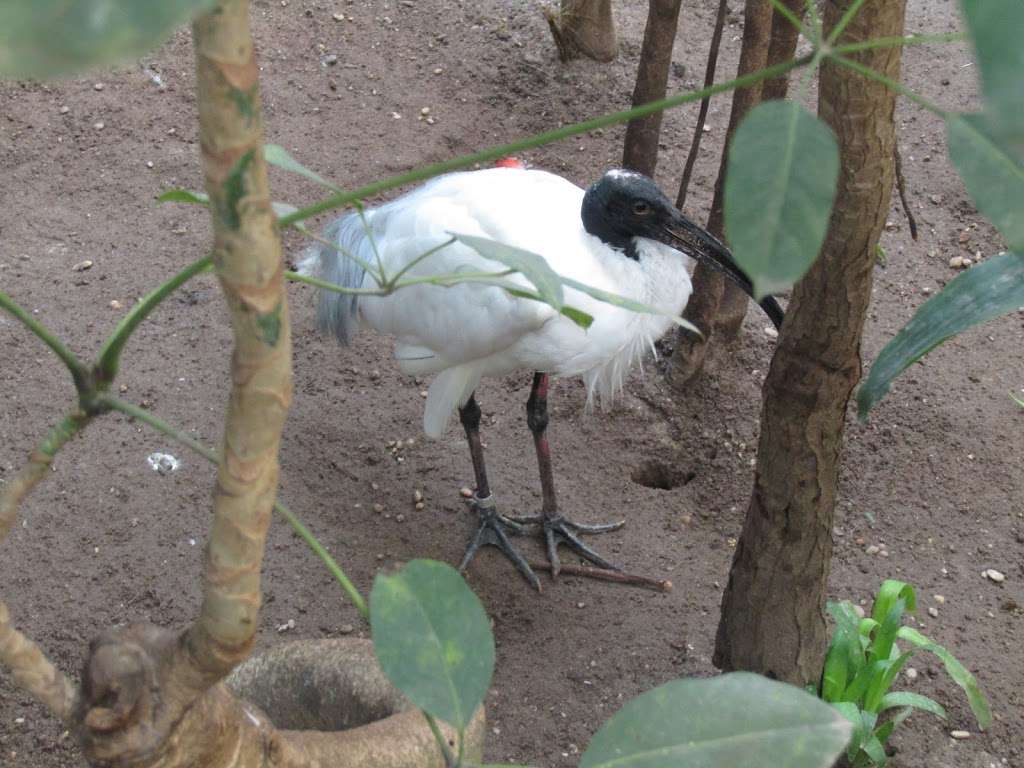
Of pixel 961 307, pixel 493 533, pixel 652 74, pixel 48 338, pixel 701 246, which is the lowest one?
pixel 493 533

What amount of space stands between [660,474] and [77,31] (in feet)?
10.1

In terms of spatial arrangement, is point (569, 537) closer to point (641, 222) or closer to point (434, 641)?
point (641, 222)

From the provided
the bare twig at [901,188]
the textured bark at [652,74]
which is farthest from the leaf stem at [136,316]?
the textured bark at [652,74]

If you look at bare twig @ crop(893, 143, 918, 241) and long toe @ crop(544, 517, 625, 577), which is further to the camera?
long toe @ crop(544, 517, 625, 577)

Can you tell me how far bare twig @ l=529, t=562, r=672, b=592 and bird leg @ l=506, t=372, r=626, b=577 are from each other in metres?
0.02

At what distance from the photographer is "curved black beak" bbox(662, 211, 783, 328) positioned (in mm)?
2850

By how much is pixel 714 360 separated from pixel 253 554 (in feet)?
8.95

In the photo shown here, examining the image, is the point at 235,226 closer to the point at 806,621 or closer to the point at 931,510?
the point at 806,621

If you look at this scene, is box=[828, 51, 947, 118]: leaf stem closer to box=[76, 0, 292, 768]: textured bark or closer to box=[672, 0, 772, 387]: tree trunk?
box=[76, 0, 292, 768]: textured bark

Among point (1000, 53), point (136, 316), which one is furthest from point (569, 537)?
point (1000, 53)

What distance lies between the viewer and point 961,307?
1652mm

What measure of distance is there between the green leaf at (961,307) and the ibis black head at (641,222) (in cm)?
112

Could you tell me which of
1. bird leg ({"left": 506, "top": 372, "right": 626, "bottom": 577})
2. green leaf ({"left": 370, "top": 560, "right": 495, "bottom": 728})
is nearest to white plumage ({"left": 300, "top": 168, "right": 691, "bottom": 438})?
bird leg ({"left": 506, "top": 372, "right": 626, "bottom": 577})

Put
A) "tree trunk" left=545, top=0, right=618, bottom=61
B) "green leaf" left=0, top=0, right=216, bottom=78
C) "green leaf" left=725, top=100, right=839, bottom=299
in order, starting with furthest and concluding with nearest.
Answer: "tree trunk" left=545, top=0, right=618, bottom=61 → "green leaf" left=725, top=100, right=839, bottom=299 → "green leaf" left=0, top=0, right=216, bottom=78
